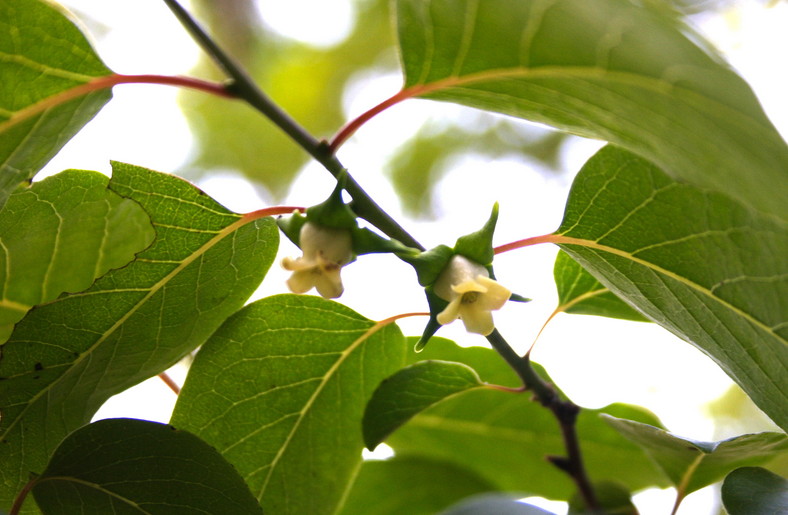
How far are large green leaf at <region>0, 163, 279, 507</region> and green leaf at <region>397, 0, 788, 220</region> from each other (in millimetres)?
278

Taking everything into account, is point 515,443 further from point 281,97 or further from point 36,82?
point 281,97

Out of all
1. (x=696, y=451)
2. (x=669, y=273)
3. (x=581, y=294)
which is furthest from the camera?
(x=581, y=294)

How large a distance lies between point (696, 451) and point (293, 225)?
19.7 inches

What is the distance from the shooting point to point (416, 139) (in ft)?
14.3

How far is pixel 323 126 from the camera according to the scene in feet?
14.1

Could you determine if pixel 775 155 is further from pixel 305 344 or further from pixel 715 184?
pixel 305 344

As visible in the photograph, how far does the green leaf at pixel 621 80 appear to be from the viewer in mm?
517

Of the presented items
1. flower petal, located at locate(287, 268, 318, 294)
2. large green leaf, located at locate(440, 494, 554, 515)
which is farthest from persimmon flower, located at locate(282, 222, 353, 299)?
large green leaf, located at locate(440, 494, 554, 515)

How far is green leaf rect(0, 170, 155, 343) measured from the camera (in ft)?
2.48

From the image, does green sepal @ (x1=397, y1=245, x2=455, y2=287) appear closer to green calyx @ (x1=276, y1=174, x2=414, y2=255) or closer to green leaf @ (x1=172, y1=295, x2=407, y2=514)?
green calyx @ (x1=276, y1=174, x2=414, y2=255)

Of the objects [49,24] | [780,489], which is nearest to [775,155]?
[780,489]

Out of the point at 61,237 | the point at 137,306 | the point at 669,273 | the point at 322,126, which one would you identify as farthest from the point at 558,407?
the point at 322,126

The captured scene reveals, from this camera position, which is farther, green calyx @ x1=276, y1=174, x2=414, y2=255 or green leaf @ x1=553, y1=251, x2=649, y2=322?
green leaf @ x1=553, y1=251, x2=649, y2=322

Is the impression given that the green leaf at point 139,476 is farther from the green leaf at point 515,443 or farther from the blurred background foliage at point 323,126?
the blurred background foliage at point 323,126
